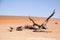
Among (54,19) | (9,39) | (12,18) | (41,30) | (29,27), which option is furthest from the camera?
(12,18)

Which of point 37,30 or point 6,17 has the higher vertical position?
point 6,17

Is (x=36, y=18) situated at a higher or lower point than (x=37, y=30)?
higher

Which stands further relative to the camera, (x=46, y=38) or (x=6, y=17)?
(x=6, y=17)

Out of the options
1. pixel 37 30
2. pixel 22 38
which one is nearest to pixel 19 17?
pixel 37 30

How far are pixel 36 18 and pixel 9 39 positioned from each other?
161 inches

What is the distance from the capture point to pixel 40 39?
4387 millimetres

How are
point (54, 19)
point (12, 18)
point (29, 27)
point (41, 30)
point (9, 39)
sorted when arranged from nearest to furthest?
point (9, 39), point (41, 30), point (29, 27), point (54, 19), point (12, 18)

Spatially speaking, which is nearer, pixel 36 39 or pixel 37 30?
pixel 36 39

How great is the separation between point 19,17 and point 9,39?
4.62 m

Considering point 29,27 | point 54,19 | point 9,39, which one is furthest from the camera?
point 54,19

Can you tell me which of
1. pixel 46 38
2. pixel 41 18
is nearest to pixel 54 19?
pixel 41 18

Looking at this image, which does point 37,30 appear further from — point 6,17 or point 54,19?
point 6,17

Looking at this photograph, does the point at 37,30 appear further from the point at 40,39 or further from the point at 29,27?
the point at 40,39

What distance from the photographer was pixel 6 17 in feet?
28.8
